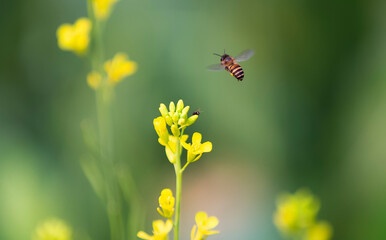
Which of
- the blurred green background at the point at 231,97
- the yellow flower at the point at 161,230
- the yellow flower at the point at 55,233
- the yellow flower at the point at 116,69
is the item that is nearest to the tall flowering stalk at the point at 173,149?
the yellow flower at the point at 161,230

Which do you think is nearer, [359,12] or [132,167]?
[132,167]

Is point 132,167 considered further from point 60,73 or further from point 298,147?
point 298,147

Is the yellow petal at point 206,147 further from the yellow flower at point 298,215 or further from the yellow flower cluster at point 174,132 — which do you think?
the yellow flower at point 298,215

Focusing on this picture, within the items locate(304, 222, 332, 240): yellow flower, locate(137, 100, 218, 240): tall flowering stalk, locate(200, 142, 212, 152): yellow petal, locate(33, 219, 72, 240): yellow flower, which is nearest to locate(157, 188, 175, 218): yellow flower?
locate(137, 100, 218, 240): tall flowering stalk

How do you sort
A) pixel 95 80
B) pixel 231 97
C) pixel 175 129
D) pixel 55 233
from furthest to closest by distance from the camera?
pixel 231 97 → pixel 95 80 → pixel 55 233 → pixel 175 129

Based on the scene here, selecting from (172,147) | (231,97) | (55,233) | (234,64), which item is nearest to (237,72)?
(234,64)

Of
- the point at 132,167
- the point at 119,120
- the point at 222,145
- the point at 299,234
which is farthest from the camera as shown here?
the point at 222,145

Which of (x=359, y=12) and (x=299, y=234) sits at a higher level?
(x=359, y=12)

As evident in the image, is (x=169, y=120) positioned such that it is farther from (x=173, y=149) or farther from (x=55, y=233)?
(x=55, y=233)

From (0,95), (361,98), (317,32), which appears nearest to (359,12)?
(317,32)
